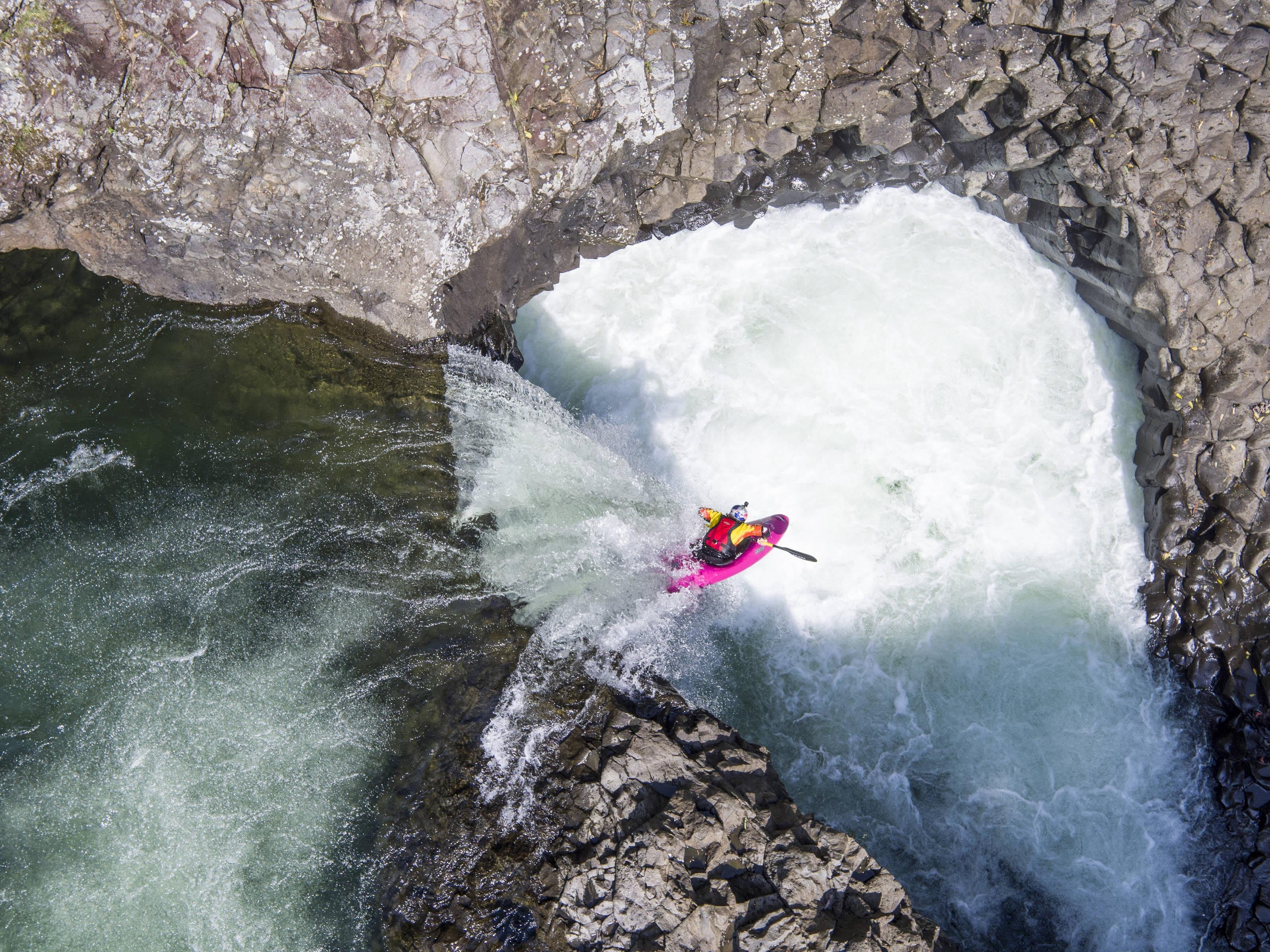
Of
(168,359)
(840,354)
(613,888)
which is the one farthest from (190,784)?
(840,354)

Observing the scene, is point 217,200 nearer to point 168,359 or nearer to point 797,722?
point 168,359

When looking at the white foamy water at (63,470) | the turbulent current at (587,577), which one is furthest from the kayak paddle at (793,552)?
the white foamy water at (63,470)

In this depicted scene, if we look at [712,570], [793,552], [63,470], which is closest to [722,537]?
[712,570]

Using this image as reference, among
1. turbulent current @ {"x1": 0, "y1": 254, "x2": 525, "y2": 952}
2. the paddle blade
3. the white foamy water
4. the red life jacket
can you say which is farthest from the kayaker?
the white foamy water

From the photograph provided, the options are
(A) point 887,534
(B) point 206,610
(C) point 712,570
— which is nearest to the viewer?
(B) point 206,610

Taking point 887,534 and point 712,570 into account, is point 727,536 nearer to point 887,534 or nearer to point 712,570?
point 712,570

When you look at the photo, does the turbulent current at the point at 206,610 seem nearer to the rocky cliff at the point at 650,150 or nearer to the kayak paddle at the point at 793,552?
the rocky cliff at the point at 650,150
